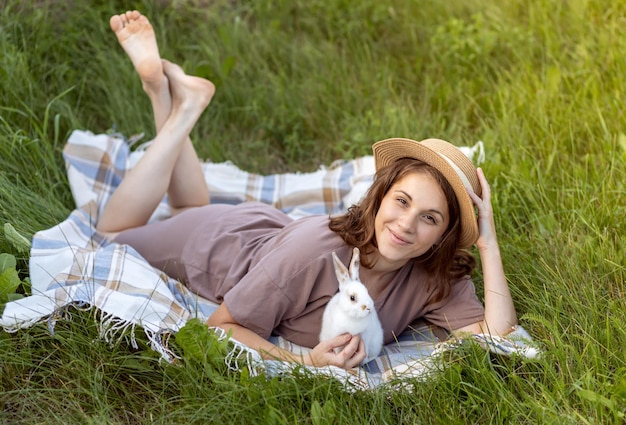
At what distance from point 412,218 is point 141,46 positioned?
1677 mm

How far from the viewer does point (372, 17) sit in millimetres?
5016

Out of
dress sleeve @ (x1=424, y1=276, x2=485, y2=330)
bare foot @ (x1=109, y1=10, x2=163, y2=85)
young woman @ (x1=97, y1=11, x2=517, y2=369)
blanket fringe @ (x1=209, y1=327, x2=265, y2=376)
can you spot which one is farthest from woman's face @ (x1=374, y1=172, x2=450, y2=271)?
bare foot @ (x1=109, y1=10, x2=163, y2=85)

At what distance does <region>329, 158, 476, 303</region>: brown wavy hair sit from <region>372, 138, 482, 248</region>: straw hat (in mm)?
25

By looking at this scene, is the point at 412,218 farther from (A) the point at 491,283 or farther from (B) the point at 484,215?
(A) the point at 491,283

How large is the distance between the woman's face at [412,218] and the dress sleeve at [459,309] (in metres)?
0.30

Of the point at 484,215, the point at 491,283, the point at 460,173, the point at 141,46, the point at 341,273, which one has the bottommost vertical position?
the point at 491,283

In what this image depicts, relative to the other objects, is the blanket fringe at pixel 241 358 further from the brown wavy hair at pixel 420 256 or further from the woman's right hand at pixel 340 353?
the brown wavy hair at pixel 420 256

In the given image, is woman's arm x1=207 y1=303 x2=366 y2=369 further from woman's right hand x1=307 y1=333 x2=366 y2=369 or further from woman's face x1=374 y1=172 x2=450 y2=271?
woman's face x1=374 y1=172 x2=450 y2=271

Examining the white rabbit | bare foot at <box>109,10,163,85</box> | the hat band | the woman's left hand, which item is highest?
bare foot at <box>109,10,163,85</box>

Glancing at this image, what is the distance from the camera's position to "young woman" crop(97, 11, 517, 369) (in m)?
2.61

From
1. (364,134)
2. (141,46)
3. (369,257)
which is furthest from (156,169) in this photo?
(364,134)

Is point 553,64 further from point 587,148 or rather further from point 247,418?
point 247,418

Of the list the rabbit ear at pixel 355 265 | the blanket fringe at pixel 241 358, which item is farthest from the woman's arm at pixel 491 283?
the blanket fringe at pixel 241 358

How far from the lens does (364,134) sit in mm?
4359
